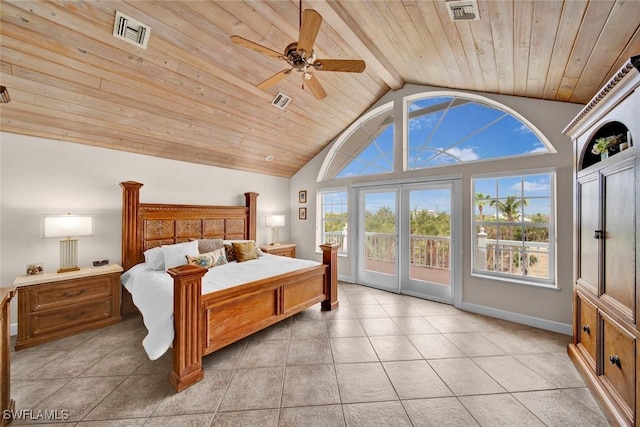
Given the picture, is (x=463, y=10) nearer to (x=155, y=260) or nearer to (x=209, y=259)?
(x=209, y=259)

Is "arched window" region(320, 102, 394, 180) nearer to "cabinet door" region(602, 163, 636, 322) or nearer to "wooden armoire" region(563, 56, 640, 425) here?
"wooden armoire" region(563, 56, 640, 425)

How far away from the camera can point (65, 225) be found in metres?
2.73

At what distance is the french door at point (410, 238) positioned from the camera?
12.4ft

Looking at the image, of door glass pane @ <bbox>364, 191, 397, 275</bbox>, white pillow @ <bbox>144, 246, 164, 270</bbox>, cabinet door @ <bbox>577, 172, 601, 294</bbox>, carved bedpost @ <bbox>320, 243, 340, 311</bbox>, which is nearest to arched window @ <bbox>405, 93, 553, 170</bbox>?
door glass pane @ <bbox>364, 191, 397, 275</bbox>

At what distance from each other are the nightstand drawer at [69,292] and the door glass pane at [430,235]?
14.4ft

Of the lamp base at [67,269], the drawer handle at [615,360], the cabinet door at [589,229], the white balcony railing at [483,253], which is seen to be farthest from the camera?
the white balcony railing at [483,253]

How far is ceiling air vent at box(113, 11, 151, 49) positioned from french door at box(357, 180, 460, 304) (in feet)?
12.0

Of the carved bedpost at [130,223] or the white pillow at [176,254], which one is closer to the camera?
the white pillow at [176,254]

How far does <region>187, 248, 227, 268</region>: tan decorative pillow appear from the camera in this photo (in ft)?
10.4

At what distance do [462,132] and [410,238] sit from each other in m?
1.83

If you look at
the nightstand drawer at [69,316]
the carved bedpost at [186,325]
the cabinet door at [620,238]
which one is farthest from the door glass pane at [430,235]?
the nightstand drawer at [69,316]

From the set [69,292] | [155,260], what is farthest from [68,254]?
[155,260]

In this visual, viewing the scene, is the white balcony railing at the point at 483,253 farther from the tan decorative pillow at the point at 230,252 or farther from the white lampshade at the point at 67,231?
the white lampshade at the point at 67,231

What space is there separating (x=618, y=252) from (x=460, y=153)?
229 cm
